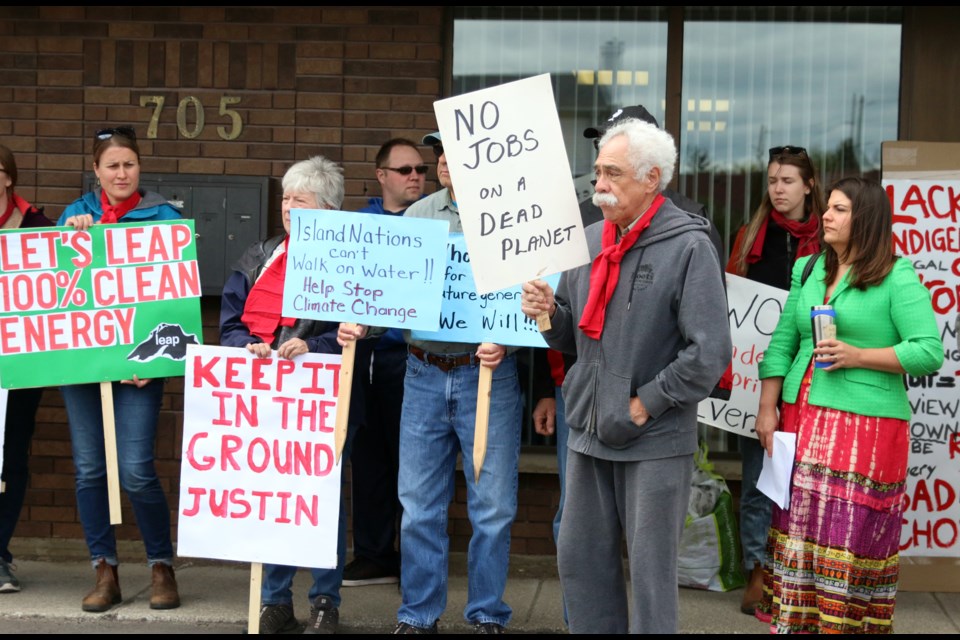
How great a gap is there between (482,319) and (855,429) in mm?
1553

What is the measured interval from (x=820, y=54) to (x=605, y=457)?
339cm

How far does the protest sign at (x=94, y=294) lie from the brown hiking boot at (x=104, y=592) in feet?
3.03

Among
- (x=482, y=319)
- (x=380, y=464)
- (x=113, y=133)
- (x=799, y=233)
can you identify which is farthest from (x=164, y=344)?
(x=799, y=233)

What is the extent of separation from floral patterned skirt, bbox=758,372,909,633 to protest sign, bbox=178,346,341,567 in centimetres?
190

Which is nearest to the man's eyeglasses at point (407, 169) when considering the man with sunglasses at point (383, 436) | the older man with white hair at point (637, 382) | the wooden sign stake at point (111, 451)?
the man with sunglasses at point (383, 436)

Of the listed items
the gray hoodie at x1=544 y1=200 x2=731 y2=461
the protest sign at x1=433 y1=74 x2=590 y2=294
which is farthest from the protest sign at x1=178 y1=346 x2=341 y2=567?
the gray hoodie at x1=544 y1=200 x2=731 y2=461

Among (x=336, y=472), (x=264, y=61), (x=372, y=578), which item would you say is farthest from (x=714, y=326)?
(x=264, y=61)

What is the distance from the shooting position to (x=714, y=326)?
12.7 ft

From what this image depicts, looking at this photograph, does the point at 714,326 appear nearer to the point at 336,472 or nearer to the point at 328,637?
the point at 336,472

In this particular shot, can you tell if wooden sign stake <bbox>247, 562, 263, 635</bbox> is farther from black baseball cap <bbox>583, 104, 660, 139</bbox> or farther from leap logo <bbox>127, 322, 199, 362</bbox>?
black baseball cap <bbox>583, 104, 660, 139</bbox>

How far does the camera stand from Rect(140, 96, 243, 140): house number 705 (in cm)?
633

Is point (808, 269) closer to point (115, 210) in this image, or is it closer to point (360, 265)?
point (360, 265)

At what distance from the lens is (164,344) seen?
17.8ft

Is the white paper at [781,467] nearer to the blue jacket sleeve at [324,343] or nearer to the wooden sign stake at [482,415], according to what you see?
the wooden sign stake at [482,415]
